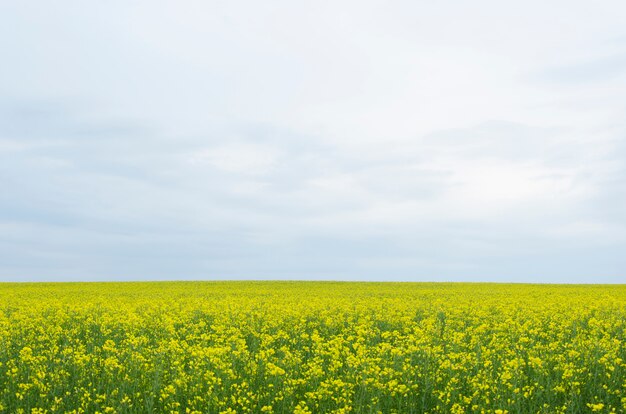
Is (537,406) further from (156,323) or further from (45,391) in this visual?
(156,323)

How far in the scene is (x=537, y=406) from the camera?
934cm

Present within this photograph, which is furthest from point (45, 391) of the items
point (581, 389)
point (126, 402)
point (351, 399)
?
point (581, 389)

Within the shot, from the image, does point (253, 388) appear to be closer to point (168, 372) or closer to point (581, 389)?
point (168, 372)

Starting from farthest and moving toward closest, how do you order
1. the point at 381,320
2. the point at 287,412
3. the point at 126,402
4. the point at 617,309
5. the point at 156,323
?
the point at 617,309 < the point at 381,320 < the point at 156,323 < the point at 126,402 < the point at 287,412

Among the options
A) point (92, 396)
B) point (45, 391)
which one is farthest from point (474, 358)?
point (45, 391)

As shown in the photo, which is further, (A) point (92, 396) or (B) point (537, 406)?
(A) point (92, 396)

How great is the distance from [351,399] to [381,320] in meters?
7.84

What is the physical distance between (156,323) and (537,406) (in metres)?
10.5

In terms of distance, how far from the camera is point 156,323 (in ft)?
52.5

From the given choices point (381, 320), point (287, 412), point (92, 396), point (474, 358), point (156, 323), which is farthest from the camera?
point (381, 320)

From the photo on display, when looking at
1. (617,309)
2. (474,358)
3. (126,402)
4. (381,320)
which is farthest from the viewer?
(617,309)

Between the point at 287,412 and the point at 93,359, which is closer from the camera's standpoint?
the point at 287,412

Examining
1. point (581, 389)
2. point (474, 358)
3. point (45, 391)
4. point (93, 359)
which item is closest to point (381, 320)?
point (474, 358)

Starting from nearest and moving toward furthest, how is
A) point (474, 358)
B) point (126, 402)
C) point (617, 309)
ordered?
point (126, 402), point (474, 358), point (617, 309)
